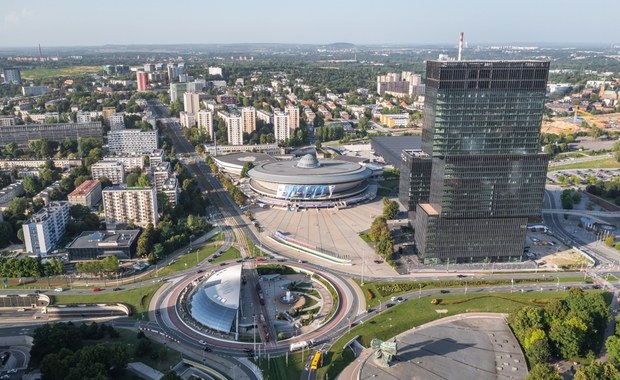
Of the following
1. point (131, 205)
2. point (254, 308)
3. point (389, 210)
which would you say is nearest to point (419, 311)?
point (254, 308)

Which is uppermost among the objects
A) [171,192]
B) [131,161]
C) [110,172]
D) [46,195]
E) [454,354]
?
[131,161]

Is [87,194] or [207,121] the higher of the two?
[207,121]

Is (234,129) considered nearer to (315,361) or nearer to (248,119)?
(248,119)

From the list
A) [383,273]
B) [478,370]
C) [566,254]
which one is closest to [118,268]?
[383,273]

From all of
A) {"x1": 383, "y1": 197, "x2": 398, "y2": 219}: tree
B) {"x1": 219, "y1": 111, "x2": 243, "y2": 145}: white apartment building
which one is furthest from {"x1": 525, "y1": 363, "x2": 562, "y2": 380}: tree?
{"x1": 219, "y1": 111, "x2": 243, "y2": 145}: white apartment building

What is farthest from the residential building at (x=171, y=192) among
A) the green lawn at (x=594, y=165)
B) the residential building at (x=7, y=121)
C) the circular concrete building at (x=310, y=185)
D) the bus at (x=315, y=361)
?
the green lawn at (x=594, y=165)

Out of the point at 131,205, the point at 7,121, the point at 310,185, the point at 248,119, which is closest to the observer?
the point at 131,205

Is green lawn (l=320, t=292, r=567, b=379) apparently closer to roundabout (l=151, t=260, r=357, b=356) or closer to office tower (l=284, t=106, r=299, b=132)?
roundabout (l=151, t=260, r=357, b=356)
